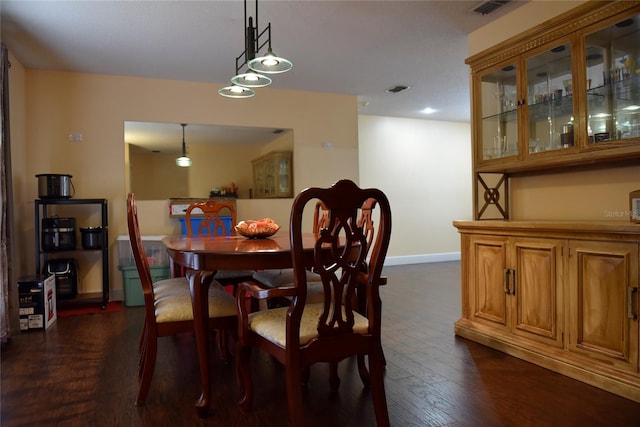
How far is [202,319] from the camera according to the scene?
77.8 inches

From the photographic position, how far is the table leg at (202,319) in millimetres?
1921

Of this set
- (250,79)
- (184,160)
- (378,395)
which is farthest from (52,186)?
(378,395)

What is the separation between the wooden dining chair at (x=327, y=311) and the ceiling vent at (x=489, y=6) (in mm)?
2197

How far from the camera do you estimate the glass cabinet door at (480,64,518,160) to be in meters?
2.98

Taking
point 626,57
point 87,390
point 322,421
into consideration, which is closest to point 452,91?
point 626,57

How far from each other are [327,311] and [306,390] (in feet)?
2.52

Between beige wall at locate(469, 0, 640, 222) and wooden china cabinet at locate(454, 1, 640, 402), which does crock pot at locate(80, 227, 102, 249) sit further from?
beige wall at locate(469, 0, 640, 222)

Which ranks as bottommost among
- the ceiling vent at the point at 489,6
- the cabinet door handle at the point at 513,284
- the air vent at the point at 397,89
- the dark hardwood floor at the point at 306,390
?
the dark hardwood floor at the point at 306,390

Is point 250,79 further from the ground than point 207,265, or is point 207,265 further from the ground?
point 250,79

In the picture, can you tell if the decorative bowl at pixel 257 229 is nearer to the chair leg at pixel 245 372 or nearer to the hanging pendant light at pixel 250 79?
the chair leg at pixel 245 372

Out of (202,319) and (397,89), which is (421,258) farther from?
(202,319)

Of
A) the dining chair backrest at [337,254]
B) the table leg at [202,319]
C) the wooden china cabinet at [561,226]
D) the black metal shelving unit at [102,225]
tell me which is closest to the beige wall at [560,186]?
the wooden china cabinet at [561,226]

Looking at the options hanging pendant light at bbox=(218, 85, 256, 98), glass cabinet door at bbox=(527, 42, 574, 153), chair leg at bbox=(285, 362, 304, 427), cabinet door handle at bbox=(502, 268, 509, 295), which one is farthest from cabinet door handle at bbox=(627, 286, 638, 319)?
hanging pendant light at bbox=(218, 85, 256, 98)

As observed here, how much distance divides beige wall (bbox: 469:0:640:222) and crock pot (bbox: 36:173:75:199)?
12.8 feet
